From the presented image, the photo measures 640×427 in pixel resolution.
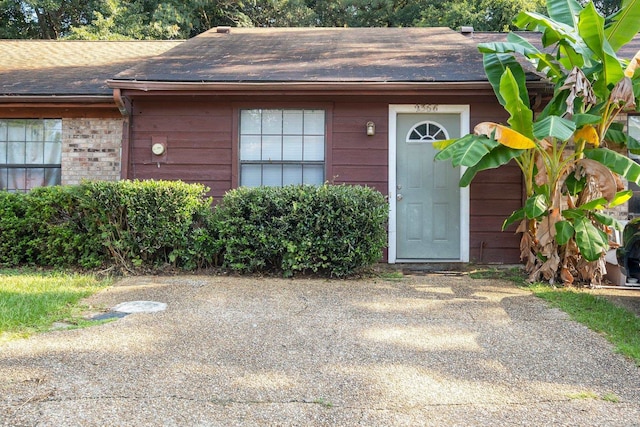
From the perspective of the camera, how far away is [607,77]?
17.5 ft

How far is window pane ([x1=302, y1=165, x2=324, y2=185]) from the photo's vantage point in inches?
297

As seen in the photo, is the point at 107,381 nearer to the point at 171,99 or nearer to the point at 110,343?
the point at 110,343

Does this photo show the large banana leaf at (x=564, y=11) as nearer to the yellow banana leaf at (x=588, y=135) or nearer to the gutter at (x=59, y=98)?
the yellow banana leaf at (x=588, y=135)

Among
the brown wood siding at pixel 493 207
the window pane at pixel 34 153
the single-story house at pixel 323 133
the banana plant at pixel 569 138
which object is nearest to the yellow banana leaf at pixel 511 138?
the banana plant at pixel 569 138

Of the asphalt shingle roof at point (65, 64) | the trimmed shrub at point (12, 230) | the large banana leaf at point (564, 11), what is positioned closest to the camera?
the large banana leaf at point (564, 11)

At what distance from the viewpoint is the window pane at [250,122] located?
7.59 m

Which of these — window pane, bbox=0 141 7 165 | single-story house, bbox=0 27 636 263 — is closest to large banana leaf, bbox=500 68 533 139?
single-story house, bbox=0 27 636 263

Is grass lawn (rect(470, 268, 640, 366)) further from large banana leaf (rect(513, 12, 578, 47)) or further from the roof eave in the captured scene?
the roof eave

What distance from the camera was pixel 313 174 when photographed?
755cm

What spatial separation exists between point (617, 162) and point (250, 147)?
4.97 metres

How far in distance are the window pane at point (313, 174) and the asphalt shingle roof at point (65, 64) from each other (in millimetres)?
3415

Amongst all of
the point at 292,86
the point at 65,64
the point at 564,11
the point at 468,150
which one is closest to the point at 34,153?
the point at 65,64

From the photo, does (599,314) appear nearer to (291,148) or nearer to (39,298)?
(291,148)

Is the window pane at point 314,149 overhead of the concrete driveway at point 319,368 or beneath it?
overhead
